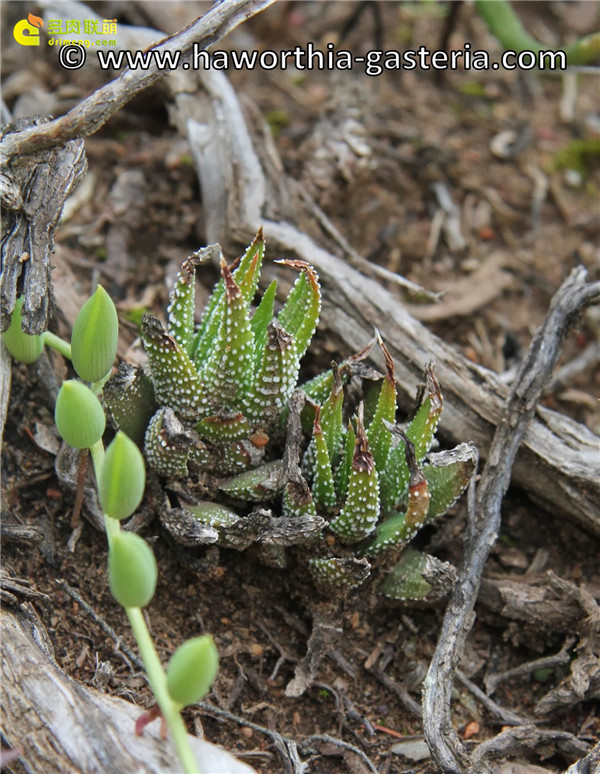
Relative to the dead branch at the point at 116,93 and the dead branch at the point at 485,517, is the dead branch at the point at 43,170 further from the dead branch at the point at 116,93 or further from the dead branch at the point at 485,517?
the dead branch at the point at 485,517

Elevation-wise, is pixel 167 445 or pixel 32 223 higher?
pixel 32 223

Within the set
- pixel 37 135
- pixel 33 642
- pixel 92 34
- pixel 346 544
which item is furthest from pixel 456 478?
pixel 92 34

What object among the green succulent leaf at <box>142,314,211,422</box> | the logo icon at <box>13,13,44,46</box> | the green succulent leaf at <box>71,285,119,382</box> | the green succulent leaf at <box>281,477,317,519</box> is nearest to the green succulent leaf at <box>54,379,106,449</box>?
the green succulent leaf at <box>71,285,119,382</box>

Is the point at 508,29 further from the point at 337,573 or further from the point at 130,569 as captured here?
the point at 130,569

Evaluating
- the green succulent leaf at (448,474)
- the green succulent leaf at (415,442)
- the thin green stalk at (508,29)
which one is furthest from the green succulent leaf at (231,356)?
the thin green stalk at (508,29)

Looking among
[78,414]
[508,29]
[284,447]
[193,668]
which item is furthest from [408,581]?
[508,29]
